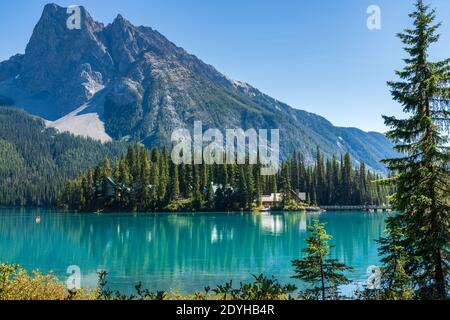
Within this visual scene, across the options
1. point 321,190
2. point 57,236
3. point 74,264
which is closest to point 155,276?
point 74,264

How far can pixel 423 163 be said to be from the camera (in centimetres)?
1639

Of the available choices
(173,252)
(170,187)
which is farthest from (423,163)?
(170,187)

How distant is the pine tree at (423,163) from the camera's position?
15.7 meters

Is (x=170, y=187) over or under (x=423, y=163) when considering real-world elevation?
under

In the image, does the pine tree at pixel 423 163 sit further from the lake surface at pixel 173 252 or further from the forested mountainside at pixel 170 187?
the forested mountainside at pixel 170 187

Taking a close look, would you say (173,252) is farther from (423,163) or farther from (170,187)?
(170,187)

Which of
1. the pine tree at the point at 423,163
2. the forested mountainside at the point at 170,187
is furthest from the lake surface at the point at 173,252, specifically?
the forested mountainside at the point at 170,187

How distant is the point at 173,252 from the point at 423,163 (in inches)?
1268

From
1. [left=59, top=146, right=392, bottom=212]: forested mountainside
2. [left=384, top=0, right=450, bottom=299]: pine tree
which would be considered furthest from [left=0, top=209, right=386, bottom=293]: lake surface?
[left=59, top=146, right=392, bottom=212]: forested mountainside

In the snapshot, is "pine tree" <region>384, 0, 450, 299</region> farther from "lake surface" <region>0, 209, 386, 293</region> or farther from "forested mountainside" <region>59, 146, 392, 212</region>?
"forested mountainside" <region>59, 146, 392, 212</region>

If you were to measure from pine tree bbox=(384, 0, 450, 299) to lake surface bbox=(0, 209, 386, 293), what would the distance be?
18.4 ft

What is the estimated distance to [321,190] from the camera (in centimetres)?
13388

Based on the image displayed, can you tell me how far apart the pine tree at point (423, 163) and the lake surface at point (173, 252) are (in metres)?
5.61
